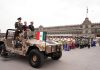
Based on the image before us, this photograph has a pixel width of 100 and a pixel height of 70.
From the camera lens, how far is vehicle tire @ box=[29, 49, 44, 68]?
649cm

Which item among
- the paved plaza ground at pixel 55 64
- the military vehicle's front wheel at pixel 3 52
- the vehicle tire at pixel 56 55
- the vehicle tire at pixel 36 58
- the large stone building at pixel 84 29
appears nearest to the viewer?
the vehicle tire at pixel 36 58

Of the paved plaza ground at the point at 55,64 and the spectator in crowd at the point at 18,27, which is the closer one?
the paved plaza ground at the point at 55,64

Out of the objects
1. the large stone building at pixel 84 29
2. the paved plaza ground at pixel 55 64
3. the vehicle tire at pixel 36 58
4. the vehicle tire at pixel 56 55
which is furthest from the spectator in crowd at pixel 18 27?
the large stone building at pixel 84 29

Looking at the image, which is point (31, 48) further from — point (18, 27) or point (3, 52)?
Answer: point (3, 52)

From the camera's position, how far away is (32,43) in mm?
6938

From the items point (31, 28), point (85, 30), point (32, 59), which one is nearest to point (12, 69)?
point (32, 59)

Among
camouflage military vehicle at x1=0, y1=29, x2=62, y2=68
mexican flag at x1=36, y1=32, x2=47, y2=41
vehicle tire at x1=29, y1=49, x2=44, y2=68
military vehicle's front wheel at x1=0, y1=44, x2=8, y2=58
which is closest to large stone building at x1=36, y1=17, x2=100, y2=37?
military vehicle's front wheel at x1=0, y1=44, x2=8, y2=58

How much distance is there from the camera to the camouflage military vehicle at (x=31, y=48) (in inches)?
259

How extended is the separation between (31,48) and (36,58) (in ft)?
2.39

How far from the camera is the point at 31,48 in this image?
7188 millimetres

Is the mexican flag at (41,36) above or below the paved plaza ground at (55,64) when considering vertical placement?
above

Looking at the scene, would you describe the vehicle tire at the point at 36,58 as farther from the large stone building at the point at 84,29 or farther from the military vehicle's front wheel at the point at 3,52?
the large stone building at the point at 84,29

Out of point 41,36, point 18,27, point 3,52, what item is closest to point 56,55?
point 41,36

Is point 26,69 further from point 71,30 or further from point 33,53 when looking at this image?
point 71,30
